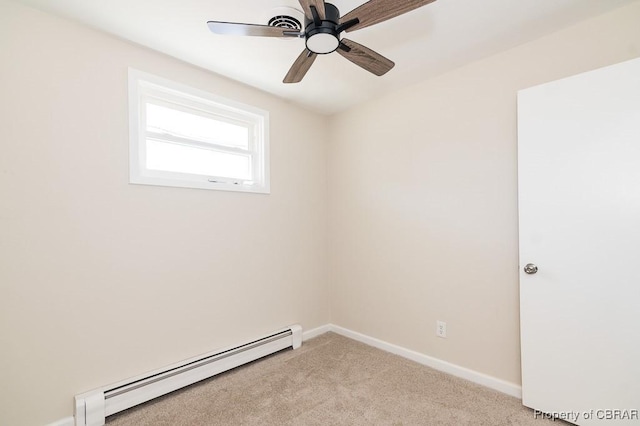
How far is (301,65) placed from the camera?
69.5 inches

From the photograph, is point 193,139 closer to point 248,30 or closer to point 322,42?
point 248,30

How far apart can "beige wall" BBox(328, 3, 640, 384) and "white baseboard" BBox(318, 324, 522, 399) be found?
40 millimetres

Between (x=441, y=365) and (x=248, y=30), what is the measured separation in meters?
2.72

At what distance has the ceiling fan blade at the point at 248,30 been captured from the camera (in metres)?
1.40

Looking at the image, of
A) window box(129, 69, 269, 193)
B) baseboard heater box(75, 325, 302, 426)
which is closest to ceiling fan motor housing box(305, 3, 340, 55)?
window box(129, 69, 269, 193)

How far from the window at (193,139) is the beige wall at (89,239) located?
8 centimetres

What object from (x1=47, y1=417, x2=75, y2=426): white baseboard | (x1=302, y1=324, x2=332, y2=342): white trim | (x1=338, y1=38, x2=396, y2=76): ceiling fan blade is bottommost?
(x1=302, y1=324, x2=332, y2=342): white trim

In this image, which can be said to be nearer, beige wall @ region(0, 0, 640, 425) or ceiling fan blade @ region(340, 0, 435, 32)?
ceiling fan blade @ region(340, 0, 435, 32)

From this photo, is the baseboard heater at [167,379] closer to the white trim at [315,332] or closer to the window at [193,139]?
the white trim at [315,332]

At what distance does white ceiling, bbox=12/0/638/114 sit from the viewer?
5.41 ft

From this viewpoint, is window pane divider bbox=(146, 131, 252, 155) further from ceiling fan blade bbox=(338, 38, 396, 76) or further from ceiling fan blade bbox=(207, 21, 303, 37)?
ceiling fan blade bbox=(338, 38, 396, 76)

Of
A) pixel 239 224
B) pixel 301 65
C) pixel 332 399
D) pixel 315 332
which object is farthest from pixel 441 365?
pixel 301 65

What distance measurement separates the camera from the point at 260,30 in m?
1.46

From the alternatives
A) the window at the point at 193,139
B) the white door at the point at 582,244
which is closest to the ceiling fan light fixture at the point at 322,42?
the window at the point at 193,139
